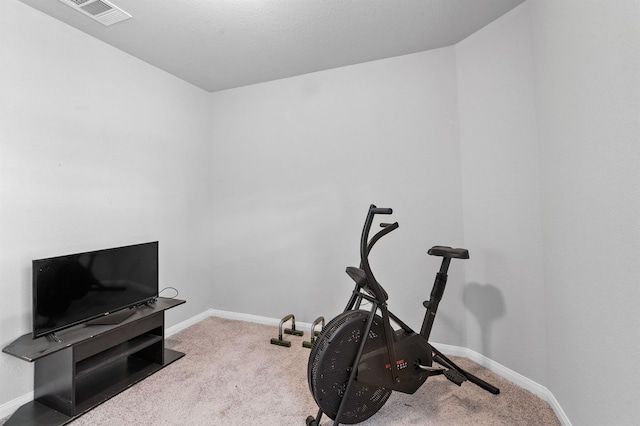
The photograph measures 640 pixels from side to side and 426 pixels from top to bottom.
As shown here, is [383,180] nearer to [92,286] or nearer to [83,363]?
[92,286]

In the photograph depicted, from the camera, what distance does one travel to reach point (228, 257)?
11.5 ft

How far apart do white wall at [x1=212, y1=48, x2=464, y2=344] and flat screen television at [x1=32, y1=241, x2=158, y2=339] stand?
1.11m

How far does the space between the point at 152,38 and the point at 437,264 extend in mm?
3180

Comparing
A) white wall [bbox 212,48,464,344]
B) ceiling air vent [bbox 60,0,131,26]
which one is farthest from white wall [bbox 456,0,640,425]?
ceiling air vent [bbox 60,0,131,26]

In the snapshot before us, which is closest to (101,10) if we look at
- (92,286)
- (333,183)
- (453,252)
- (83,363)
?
(92,286)

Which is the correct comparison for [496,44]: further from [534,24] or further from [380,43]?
[380,43]

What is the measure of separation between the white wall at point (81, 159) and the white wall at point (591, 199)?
3335 mm

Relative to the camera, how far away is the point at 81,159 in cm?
232

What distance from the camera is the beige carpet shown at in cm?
180

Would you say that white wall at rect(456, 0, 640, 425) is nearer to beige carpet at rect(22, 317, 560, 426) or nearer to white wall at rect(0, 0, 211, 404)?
beige carpet at rect(22, 317, 560, 426)

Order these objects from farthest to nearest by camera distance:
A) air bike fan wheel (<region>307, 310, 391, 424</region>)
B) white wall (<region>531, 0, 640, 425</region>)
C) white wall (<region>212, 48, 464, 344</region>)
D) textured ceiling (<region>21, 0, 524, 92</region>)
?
white wall (<region>212, 48, 464, 344</region>) → textured ceiling (<region>21, 0, 524, 92</region>) → air bike fan wheel (<region>307, 310, 391, 424</region>) → white wall (<region>531, 0, 640, 425</region>)

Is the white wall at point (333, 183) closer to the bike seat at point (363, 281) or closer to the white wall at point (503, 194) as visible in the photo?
the white wall at point (503, 194)

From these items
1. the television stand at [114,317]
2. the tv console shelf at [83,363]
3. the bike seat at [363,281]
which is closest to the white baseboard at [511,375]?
the bike seat at [363,281]

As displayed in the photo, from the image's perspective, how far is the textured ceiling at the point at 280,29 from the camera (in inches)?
79.8
